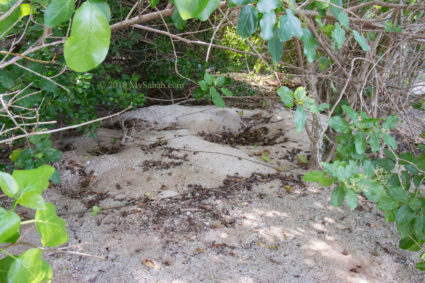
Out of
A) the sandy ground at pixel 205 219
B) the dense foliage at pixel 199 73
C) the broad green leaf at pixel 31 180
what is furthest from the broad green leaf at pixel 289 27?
the sandy ground at pixel 205 219

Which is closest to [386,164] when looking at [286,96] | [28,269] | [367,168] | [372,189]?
[367,168]

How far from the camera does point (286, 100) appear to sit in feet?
4.66

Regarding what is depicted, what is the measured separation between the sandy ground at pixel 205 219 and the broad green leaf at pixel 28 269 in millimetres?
730

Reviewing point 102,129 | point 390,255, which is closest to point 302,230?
point 390,255

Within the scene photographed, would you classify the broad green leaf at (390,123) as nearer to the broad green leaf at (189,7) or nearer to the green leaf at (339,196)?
the green leaf at (339,196)

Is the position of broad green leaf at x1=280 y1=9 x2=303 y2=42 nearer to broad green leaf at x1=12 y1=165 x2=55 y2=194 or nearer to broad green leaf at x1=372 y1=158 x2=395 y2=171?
broad green leaf at x1=12 y1=165 x2=55 y2=194

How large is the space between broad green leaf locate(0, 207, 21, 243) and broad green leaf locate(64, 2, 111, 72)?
29 cm

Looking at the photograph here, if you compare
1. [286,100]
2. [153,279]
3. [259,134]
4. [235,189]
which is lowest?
[259,134]

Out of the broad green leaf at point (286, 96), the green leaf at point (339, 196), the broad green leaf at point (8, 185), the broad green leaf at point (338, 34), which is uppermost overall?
the broad green leaf at point (8, 185)

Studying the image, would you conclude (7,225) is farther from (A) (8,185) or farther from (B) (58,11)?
(B) (58,11)

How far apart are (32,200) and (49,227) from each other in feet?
0.24

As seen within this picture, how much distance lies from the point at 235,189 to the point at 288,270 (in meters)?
0.91

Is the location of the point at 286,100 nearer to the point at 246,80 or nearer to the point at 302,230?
the point at 302,230

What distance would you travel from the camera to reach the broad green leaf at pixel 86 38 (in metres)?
0.50
